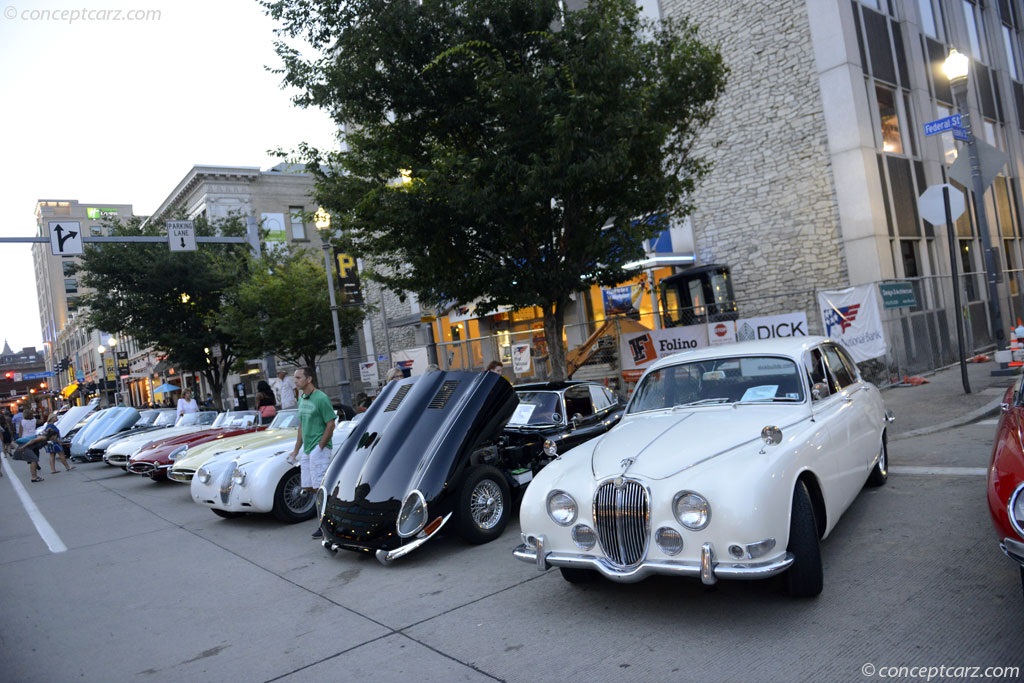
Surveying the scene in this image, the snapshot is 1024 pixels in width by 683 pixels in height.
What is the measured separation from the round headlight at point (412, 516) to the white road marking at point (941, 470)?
16.2 feet

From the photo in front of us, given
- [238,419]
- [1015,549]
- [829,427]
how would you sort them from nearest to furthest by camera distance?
[1015,549] < [829,427] < [238,419]

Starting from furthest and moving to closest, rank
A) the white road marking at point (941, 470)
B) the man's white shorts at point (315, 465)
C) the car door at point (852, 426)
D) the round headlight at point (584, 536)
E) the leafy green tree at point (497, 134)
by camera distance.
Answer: the leafy green tree at point (497, 134), the man's white shorts at point (315, 465), the white road marking at point (941, 470), the car door at point (852, 426), the round headlight at point (584, 536)

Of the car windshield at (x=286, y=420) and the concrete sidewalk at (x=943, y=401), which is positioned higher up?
the car windshield at (x=286, y=420)

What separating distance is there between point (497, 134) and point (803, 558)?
313 inches

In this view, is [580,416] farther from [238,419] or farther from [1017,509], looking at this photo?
[238,419]

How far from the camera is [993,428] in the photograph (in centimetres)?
873

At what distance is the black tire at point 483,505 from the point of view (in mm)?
6375

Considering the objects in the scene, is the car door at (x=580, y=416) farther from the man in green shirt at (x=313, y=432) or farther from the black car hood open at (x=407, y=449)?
the man in green shirt at (x=313, y=432)

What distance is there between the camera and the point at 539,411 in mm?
7984

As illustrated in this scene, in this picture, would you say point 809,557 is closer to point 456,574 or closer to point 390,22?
point 456,574

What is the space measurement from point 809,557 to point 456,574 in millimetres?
2831

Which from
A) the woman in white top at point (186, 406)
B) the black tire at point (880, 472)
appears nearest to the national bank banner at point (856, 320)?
the black tire at point (880, 472)

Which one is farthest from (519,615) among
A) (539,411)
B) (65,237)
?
(65,237)

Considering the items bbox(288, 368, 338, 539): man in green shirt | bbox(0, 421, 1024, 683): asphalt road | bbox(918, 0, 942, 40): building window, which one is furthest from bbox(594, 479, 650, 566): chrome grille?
bbox(918, 0, 942, 40): building window
